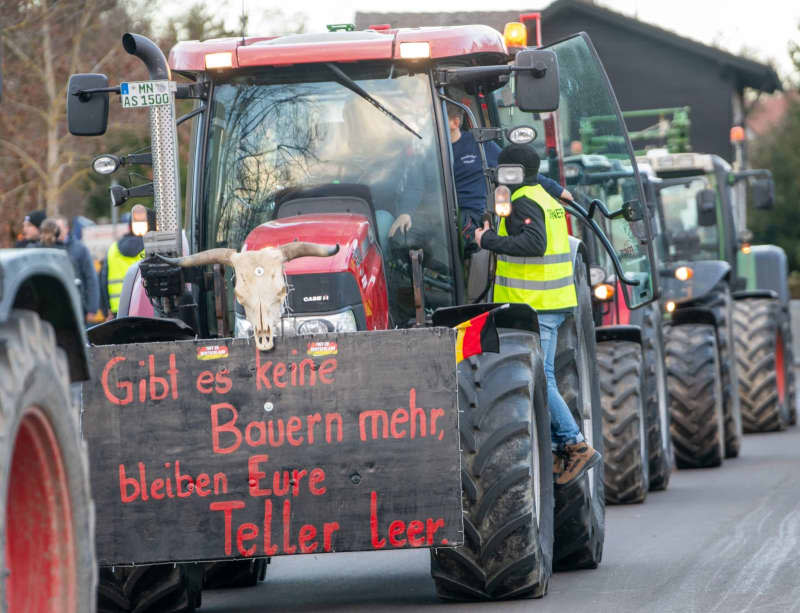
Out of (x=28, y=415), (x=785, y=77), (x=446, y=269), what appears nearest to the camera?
(x=28, y=415)

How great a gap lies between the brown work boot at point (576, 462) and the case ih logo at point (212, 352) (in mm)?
2281

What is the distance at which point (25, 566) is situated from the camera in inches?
190

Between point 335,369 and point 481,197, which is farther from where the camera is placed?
A: point 481,197

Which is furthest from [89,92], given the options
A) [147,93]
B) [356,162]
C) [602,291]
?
[602,291]

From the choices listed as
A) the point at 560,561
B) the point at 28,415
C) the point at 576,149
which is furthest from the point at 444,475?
the point at 576,149

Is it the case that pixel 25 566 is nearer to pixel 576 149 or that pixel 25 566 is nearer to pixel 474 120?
pixel 474 120

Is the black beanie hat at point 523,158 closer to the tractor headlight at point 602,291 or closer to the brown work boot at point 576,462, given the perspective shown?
the brown work boot at point 576,462

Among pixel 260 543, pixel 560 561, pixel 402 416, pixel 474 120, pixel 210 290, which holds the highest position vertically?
pixel 474 120

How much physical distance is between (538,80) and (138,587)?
2.87 m

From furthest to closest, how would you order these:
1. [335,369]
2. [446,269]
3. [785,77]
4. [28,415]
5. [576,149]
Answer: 1. [785,77]
2. [576,149]
3. [446,269]
4. [335,369]
5. [28,415]

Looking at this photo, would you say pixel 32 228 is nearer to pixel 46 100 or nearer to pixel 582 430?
pixel 582 430

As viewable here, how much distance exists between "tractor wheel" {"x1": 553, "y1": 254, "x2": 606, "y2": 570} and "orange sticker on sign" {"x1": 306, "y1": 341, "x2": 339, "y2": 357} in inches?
80.9

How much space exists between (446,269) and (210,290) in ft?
3.72

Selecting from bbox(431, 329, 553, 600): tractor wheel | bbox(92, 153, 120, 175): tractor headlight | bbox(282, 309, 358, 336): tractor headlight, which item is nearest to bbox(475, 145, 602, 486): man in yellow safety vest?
bbox(431, 329, 553, 600): tractor wheel
